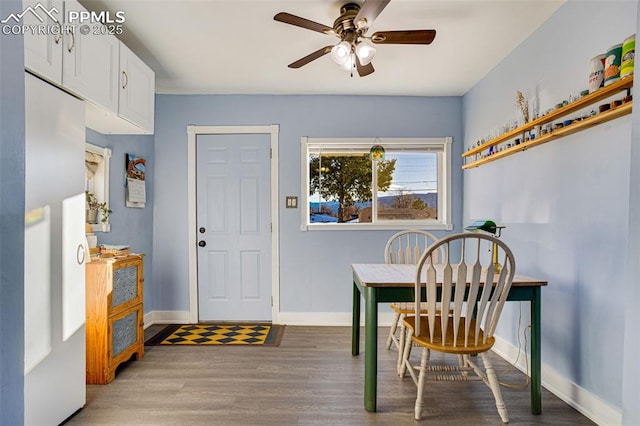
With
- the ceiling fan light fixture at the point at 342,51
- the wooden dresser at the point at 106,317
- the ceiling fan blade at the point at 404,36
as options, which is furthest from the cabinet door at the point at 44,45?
the ceiling fan blade at the point at 404,36

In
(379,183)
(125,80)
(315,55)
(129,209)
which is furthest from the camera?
(379,183)

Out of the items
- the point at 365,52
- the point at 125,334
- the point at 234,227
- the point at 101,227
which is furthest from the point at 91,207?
the point at 365,52

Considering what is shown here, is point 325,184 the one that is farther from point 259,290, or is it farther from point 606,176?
point 606,176

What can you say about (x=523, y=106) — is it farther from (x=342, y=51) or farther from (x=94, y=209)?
(x=94, y=209)

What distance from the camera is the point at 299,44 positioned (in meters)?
2.77

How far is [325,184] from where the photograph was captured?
3957 millimetres

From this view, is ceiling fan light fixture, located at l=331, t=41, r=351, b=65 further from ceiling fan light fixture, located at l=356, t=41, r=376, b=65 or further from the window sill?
the window sill

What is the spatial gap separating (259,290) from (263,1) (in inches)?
106

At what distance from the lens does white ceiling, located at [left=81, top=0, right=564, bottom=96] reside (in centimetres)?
229

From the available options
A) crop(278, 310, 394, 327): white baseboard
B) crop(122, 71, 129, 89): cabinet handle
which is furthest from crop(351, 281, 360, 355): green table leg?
crop(122, 71, 129, 89): cabinet handle

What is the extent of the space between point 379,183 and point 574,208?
203 cm

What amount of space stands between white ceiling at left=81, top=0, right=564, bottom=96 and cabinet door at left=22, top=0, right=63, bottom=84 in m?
0.49

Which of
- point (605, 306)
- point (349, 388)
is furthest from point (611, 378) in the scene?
point (349, 388)

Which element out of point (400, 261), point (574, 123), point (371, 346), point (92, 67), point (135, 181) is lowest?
point (371, 346)
